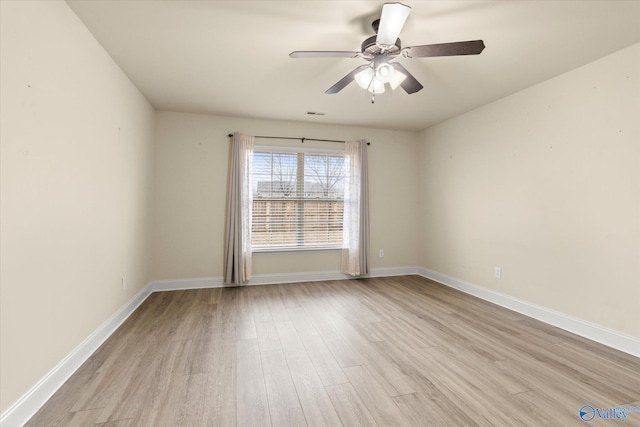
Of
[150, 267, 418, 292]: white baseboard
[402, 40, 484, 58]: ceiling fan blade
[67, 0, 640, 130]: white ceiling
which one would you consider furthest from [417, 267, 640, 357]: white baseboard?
[402, 40, 484, 58]: ceiling fan blade

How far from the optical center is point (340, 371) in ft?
6.62

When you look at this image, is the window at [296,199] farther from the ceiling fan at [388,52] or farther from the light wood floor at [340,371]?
the ceiling fan at [388,52]

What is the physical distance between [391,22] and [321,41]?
2.41ft

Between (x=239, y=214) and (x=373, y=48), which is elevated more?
(x=373, y=48)

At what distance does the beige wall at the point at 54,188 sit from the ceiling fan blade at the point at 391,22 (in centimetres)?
193

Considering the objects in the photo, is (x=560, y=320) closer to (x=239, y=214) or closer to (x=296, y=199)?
(x=296, y=199)

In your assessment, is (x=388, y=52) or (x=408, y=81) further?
(x=408, y=81)

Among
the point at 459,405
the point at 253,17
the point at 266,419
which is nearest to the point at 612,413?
the point at 459,405

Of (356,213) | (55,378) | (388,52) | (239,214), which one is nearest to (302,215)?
(356,213)

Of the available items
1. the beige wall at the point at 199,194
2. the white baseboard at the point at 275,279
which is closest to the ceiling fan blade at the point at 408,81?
the beige wall at the point at 199,194

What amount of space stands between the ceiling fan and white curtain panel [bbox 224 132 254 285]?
204cm

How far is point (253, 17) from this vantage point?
2.00m

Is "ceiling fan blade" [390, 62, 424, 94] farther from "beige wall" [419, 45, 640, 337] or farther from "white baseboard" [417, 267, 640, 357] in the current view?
"white baseboard" [417, 267, 640, 357]

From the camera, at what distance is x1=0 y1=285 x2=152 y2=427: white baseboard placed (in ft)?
4.72
